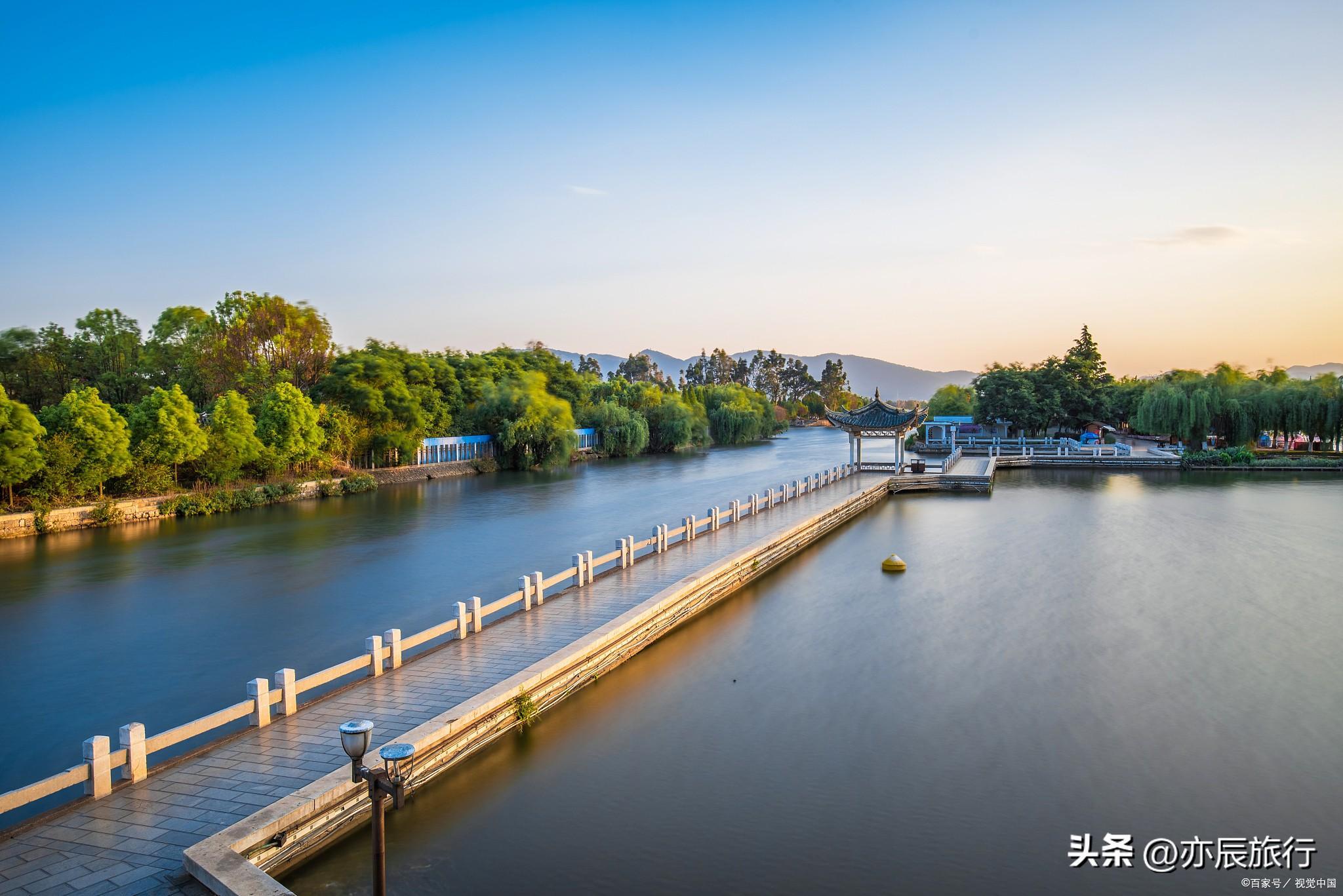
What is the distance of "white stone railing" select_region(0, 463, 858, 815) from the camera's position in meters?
6.32

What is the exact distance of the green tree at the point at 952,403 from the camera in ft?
230

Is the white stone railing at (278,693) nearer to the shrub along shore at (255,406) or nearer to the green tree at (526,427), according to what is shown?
the shrub along shore at (255,406)

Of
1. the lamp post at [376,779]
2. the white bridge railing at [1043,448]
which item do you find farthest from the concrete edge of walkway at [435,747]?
the white bridge railing at [1043,448]

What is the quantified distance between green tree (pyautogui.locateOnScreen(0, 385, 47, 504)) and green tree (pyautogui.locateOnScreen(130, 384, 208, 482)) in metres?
3.92

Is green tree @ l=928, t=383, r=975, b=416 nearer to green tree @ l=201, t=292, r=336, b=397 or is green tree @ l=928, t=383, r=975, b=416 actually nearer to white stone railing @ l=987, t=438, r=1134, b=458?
white stone railing @ l=987, t=438, r=1134, b=458

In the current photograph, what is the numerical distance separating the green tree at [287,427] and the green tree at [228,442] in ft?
4.35

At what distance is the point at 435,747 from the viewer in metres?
7.46

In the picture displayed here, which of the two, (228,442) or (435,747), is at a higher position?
(228,442)

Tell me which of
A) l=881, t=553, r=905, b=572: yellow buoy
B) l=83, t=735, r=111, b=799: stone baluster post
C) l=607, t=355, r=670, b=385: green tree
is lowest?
l=881, t=553, r=905, b=572: yellow buoy

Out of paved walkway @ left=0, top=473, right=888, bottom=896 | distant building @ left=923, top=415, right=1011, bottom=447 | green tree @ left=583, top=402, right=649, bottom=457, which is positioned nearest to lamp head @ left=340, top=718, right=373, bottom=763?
paved walkway @ left=0, top=473, right=888, bottom=896

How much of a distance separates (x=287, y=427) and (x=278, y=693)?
2650 cm

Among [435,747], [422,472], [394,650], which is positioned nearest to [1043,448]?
[422,472]

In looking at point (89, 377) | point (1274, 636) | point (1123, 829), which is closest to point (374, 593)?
point (1123, 829)

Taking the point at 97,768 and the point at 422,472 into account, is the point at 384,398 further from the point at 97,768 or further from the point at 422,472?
the point at 97,768
